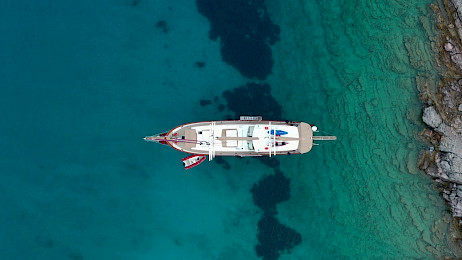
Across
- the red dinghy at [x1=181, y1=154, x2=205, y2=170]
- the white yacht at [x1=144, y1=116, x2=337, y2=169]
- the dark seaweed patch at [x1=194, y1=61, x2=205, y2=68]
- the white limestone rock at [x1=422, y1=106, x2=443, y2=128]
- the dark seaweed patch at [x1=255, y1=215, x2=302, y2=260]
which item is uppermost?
the dark seaweed patch at [x1=194, y1=61, x2=205, y2=68]

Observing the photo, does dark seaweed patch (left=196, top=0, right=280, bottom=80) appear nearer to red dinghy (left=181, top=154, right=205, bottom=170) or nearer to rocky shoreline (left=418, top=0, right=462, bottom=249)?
red dinghy (left=181, top=154, right=205, bottom=170)

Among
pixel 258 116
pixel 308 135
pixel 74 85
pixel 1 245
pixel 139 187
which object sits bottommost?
pixel 1 245

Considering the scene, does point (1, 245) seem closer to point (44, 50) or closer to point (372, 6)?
point (44, 50)

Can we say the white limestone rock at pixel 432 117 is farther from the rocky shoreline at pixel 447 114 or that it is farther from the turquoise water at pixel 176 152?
the turquoise water at pixel 176 152

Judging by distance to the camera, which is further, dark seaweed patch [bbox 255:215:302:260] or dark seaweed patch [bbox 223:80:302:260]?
dark seaweed patch [bbox 255:215:302:260]

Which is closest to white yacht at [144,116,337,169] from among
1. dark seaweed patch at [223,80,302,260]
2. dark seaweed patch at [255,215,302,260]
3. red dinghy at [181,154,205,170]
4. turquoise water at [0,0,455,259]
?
red dinghy at [181,154,205,170]

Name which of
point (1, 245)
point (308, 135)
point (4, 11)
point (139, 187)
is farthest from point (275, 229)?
point (4, 11)

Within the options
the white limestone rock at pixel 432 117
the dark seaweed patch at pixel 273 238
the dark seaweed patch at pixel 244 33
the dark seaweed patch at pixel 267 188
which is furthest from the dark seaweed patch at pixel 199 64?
the white limestone rock at pixel 432 117
